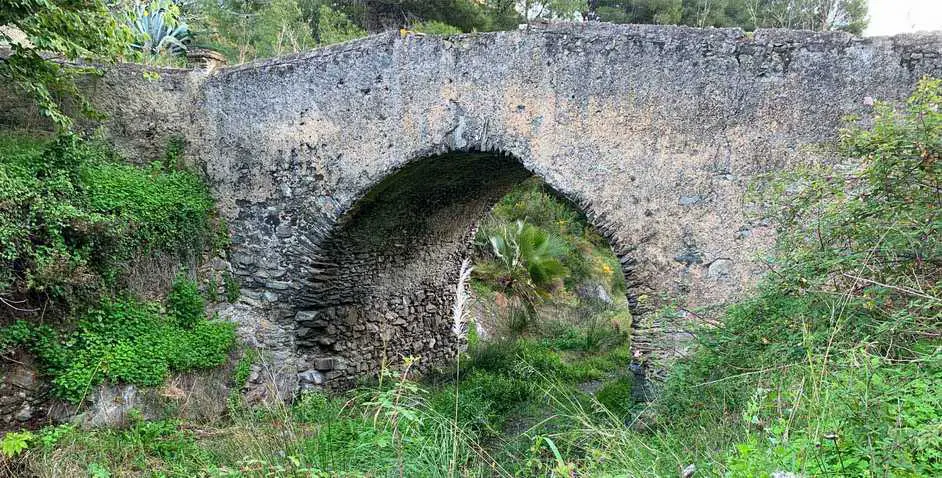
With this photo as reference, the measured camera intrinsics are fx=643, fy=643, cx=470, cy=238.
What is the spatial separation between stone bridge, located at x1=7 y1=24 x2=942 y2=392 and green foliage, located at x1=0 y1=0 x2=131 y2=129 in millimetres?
1039

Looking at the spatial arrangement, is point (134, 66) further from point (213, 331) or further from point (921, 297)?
point (921, 297)

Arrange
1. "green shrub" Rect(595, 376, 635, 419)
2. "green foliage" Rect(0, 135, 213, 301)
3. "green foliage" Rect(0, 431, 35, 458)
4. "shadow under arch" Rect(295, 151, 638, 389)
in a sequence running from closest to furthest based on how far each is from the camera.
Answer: "green foliage" Rect(0, 431, 35, 458) < "green foliage" Rect(0, 135, 213, 301) < "green shrub" Rect(595, 376, 635, 419) < "shadow under arch" Rect(295, 151, 638, 389)

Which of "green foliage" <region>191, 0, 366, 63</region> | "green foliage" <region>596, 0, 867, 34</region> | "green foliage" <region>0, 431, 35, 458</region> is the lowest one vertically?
"green foliage" <region>0, 431, 35, 458</region>

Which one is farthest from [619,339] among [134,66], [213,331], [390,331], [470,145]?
[134,66]

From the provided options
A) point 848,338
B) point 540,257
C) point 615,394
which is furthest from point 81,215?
point 540,257

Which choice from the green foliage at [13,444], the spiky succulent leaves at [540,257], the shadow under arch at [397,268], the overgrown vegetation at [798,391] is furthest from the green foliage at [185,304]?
the spiky succulent leaves at [540,257]

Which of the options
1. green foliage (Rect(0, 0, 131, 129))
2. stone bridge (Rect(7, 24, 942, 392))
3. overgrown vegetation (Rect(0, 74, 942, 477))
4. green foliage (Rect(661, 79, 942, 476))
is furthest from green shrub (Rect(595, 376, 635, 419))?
green foliage (Rect(0, 0, 131, 129))

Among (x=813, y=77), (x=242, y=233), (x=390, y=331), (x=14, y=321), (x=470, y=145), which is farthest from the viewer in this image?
(x=390, y=331)

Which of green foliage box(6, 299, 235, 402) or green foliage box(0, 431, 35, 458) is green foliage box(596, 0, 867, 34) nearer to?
green foliage box(6, 299, 235, 402)

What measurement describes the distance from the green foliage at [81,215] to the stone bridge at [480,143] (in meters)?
0.44

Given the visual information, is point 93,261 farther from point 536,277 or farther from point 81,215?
point 536,277

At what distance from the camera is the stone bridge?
15.0ft

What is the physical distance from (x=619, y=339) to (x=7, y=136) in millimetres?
7866

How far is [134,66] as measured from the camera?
20.9 ft
